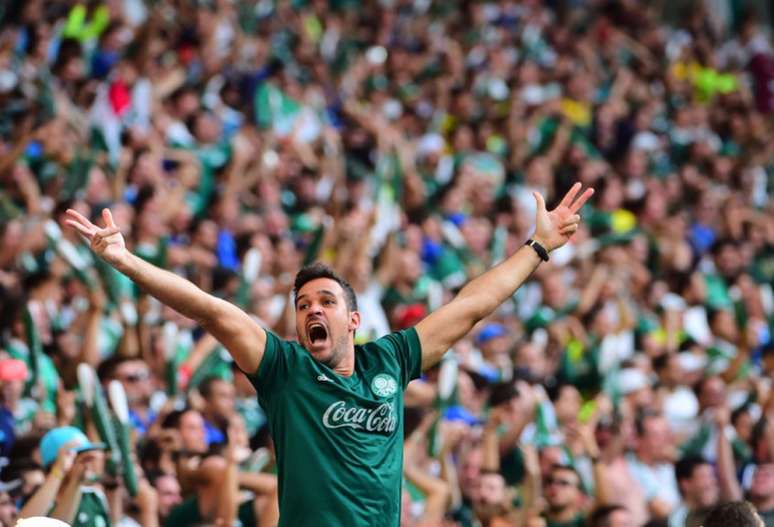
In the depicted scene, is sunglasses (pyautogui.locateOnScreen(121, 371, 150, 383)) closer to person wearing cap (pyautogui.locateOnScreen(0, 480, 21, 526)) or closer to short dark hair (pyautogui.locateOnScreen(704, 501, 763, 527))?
person wearing cap (pyautogui.locateOnScreen(0, 480, 21, 526))

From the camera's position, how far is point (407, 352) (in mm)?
4922

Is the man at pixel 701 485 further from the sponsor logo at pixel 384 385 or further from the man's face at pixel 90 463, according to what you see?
the sponsor logo at pixel 384 385

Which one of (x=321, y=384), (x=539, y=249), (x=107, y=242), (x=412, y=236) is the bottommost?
(x=321, y=384)

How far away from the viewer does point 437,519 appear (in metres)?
7.24

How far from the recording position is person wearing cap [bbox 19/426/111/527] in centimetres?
568

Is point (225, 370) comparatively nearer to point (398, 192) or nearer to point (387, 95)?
point (398, 192)

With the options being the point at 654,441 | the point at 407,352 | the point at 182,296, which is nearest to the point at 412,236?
the point at 654,441

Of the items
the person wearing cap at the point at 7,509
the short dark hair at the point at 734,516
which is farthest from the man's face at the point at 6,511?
the short dark hair at the point at 734,516

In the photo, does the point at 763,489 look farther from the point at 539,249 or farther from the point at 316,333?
the point at 316,333

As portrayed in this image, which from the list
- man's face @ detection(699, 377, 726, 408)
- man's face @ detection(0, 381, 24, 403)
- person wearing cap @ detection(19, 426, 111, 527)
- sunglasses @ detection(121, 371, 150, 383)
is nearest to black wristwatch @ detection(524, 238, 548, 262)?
person wearing cap @ detection(19, 426, 111, 527)

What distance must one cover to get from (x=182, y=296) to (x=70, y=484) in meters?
1.62

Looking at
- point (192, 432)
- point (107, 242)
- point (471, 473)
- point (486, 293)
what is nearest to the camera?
point (107, 242)

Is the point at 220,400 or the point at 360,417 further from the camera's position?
the point at 220,400

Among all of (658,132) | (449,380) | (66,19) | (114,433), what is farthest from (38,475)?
(658,132)
